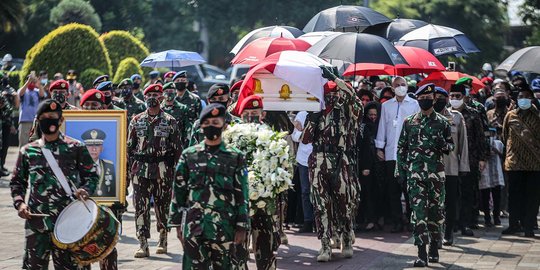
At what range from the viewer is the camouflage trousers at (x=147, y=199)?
539 inches

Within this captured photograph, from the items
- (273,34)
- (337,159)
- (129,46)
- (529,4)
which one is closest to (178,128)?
(337,159)

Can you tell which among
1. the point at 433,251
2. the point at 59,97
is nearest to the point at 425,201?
the point at 433,251

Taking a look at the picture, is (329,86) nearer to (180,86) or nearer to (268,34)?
(180,86)

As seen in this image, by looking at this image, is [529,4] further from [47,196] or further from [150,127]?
[47,196]

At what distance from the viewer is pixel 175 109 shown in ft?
49.1

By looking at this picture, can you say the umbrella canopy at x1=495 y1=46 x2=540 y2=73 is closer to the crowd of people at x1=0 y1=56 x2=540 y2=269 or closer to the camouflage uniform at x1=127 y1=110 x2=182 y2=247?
the crowd of people at x1=0 y1=56 x2=540 y2=269

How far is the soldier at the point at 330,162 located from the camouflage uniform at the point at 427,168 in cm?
86

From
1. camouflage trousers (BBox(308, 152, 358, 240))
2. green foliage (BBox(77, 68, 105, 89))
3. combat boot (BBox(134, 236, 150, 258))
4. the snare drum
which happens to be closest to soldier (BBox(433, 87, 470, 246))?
camouflage trousers (BBox(308, 152, 358, 240))

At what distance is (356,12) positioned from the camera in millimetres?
18875

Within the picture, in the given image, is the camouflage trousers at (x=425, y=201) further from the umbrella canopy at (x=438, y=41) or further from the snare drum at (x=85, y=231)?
the umbrella canopy at (x=438, y=41)

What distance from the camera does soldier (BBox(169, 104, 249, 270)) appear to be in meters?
9.00

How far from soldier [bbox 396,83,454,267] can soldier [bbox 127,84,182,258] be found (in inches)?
120

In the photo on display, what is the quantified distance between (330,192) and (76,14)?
32.0m

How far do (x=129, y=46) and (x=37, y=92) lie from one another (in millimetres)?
9114
